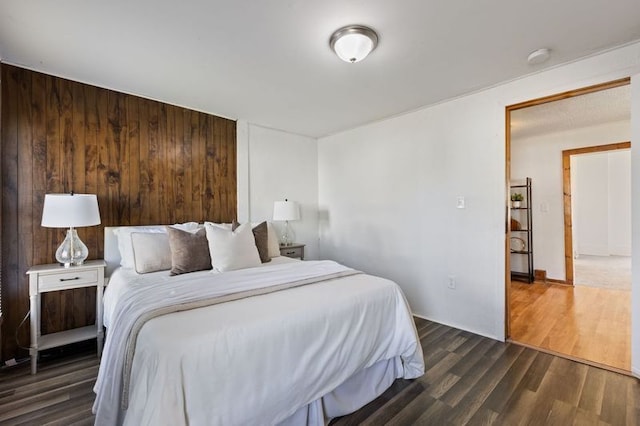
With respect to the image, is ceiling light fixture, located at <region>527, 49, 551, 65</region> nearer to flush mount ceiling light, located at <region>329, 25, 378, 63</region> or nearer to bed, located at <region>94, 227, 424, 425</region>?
flush mount ceiling light, located at <region>329, 25, 378, 63</region>

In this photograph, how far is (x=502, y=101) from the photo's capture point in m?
2.67

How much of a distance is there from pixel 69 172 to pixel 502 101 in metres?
4.00

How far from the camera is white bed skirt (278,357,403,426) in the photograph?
152 cm

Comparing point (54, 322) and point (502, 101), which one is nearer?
point (54, 322)

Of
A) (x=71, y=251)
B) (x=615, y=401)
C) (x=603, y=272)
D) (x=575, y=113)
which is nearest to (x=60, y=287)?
(x=71, y=251)

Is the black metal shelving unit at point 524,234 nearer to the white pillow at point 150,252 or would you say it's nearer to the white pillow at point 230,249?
the white pillow at point 230,249

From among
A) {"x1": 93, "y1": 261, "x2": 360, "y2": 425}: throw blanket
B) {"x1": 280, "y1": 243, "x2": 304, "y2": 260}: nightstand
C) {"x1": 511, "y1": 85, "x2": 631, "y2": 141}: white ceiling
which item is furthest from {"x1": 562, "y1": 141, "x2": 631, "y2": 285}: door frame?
{"x1": 93, "y1": 261, "x2": 360, "y2": 425}: throw blanket

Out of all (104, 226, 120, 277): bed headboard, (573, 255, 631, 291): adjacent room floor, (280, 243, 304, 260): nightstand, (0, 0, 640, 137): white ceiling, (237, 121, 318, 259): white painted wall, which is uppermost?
(0, 0, 640, 137): white ceiling

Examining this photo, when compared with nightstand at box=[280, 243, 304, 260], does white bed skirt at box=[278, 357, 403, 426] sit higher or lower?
lower

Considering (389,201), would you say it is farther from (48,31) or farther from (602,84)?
(48,31)

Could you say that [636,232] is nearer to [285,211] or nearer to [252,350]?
[252,350]

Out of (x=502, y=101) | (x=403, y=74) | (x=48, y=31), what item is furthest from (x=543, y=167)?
(x=48, y=31)

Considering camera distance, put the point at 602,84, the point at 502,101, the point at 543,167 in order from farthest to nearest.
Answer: the point at 543,167
the point at 502,101
the point at 602,84

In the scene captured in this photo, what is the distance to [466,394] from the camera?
1.87 m
